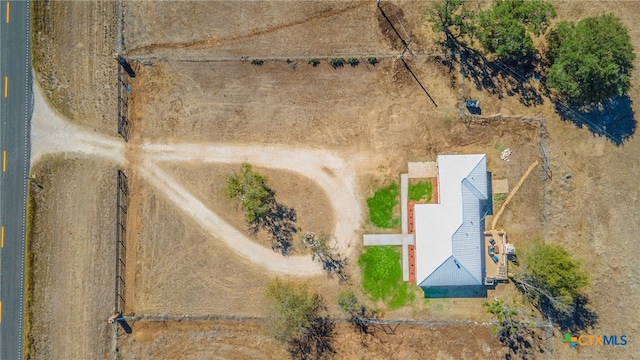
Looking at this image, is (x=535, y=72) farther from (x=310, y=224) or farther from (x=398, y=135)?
(x=310, y=224)

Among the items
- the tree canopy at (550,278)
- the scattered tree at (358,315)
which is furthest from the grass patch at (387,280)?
the tree canopy at (550,278)

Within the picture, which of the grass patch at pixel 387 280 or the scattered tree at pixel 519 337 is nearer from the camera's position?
the scattered tree at pixel 519 337

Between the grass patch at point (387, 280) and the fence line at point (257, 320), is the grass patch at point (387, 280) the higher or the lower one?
the higher one

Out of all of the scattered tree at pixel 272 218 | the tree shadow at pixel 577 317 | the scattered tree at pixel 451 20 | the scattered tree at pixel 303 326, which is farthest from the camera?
the scattered tree at pixel 272 218

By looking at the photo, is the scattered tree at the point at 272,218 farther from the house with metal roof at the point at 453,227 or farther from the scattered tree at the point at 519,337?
the scattered tree at the point at 519,337

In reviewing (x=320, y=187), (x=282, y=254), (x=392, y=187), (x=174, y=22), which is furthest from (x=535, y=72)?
(x=174, y=22)

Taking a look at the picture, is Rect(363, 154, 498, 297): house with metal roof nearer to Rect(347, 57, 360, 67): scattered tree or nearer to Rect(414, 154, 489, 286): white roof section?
Rect(414, 154, 489, 286): white roof section
